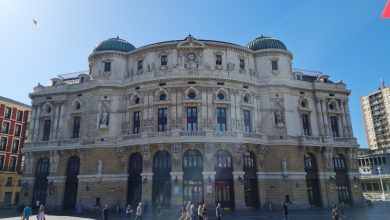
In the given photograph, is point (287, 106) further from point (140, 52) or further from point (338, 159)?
point (140, 52)

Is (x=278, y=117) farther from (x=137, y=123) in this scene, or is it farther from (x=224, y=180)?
(x=137, y=123)

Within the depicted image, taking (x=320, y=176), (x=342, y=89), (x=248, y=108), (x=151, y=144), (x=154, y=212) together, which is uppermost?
(x=342, y=89)

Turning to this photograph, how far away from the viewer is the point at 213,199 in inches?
1401

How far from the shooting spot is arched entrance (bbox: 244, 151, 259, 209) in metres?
38.8

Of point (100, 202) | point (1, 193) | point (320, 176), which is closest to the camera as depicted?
point (100, 202)

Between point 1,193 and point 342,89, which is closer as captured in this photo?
point 342,89

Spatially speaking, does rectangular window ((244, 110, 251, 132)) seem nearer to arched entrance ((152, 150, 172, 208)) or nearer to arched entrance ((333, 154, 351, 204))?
arched entrance ((152, 150, 172, 208))

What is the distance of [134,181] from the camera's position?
Answer: 1551 inches

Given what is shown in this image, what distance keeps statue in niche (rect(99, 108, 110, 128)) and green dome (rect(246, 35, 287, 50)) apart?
24.9 meters

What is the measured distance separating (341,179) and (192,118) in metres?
24.1

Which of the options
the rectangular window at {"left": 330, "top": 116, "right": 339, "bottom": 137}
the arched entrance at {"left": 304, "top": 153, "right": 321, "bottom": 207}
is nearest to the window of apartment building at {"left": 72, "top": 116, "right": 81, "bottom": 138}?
the arched entrance at {"left": 304, "top": 153, "right": 321, "bottom": 207}

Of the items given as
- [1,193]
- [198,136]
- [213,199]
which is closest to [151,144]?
[198,136]

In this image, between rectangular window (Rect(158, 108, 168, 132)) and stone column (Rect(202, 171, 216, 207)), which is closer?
stone column (Rect(202, 171, 216, 207))

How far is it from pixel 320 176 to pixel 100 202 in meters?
30.5
